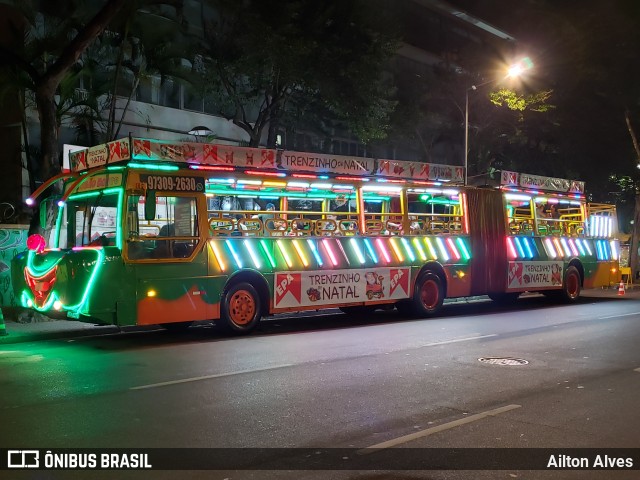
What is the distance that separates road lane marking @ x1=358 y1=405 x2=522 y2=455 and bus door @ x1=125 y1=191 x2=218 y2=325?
625 centimetres

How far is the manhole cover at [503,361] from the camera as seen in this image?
30.3 ft

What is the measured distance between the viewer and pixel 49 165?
45.4 ft

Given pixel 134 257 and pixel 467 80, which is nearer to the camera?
pixel 134 257

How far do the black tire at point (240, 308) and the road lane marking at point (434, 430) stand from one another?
645 centimetres

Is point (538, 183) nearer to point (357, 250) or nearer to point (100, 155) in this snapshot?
point (357, 250)

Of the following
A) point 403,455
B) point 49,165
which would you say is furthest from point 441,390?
point 49,165

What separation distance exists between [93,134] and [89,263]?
8.60 m

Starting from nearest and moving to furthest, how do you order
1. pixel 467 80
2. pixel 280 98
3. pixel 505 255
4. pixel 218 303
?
pixel 218 303
pixel 505 255
pixel 280 98
pixel 467 80

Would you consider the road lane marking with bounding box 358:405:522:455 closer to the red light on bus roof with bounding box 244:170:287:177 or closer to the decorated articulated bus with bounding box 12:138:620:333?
the decorated articulated bus with bounding box 12:138:620:333

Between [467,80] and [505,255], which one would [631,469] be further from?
[467,80]

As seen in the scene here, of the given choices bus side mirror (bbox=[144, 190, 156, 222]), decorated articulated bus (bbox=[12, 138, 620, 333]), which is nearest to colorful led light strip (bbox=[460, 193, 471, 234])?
decorated articulated bus (bbox=[12, 138, 620, 333])

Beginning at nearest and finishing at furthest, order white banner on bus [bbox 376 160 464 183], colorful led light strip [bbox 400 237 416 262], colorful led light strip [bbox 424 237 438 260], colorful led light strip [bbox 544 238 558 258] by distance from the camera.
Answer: white banner on bus [bbox 376 160 464 183], colorful led light strip [bbox 400 237 416 262], colorful led light strip [bbox 424 237 438 260], colorful led light strip [bbox 544 238 558 258]

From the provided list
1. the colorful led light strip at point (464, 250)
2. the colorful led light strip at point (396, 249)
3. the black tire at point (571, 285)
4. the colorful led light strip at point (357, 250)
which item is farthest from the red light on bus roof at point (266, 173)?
the black tire at point (571, 285)

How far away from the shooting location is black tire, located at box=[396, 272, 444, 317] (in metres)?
15.5
